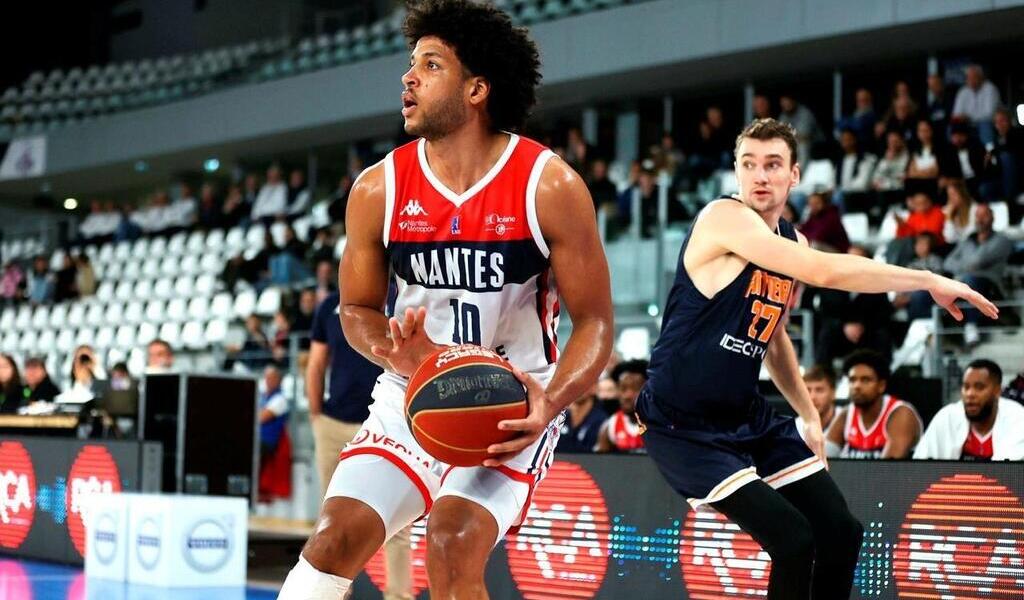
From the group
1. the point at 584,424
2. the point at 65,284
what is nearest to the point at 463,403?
the point at 584,424

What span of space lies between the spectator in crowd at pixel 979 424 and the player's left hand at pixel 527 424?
4.31 m

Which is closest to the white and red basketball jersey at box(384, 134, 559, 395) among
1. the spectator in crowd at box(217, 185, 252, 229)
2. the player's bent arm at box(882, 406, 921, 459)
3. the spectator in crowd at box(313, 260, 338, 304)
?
the player's bent arm at box(882, 406, 921, 459)

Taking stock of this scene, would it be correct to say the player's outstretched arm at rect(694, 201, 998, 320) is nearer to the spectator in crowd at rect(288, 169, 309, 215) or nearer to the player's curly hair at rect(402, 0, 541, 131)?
the player's curly hair at rect(402, 0, 541, 131)

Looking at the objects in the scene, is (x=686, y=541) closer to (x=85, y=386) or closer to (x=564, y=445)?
(x=564, y=445)

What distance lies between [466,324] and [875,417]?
453 centimetres

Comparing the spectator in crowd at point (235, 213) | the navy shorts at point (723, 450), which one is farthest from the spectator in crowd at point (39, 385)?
the navy shorts at point (723, 450)

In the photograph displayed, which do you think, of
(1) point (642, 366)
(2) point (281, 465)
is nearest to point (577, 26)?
(2) point (281, 465)

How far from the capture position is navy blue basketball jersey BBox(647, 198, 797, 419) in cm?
462

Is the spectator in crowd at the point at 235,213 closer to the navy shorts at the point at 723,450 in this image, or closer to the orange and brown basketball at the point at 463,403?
the navy shorts at the point at 723,450

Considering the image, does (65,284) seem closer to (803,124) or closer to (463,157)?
(803,124)

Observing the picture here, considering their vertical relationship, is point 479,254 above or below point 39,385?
above

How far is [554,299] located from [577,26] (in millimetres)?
13858

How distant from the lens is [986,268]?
10.9 meters

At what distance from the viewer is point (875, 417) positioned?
7.63 meters
